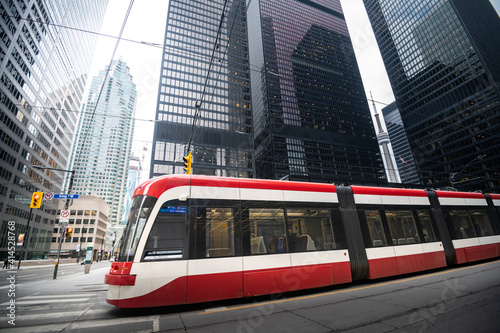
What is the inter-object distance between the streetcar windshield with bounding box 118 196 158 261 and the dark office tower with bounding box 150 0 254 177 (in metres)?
63.5

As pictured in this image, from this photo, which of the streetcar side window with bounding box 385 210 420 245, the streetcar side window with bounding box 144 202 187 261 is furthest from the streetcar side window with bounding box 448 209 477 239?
the streetcar side window with bounding box 144 202 187 261

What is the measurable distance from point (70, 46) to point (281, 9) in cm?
10462

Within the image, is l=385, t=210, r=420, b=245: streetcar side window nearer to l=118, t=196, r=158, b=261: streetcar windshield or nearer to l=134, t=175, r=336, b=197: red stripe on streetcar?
l=134, t=175, r=336, b=197: red stripe on streetcar

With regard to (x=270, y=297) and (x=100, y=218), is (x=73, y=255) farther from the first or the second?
(x=270, y=297)

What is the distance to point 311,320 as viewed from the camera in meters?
4.29

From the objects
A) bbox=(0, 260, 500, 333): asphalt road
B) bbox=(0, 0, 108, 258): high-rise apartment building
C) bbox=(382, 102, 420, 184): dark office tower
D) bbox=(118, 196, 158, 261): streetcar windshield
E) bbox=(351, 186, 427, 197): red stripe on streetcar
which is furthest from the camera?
bbox=(382, 102, 420, 184): dark office tower

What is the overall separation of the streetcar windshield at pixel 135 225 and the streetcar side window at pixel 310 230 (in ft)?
Result: 13.1

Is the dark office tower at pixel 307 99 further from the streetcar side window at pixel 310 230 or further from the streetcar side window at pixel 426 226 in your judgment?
the streetcar side window at pixel 310 230

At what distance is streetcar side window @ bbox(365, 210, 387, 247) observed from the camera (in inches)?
309

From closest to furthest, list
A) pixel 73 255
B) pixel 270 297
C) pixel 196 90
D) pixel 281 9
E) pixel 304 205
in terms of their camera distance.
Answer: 1. pixel 270 297
2. pixel 304 205
3. pixel 73 255
4. pixel 196 90
5. pixel 281 9

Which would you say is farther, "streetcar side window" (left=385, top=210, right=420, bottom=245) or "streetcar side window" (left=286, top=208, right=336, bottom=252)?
"streetcar side window" (left=385, top=210, right=420, bottom=245)

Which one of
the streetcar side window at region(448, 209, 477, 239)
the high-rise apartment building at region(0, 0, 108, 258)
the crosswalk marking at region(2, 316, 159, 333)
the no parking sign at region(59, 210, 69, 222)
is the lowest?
the crosswalk marking at region(2, 316, 159, 333)

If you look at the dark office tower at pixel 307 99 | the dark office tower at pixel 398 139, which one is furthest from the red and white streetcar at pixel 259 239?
the dark office tower at pixel 398 139

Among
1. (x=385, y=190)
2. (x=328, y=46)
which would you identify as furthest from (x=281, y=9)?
(x=385, y=190)
